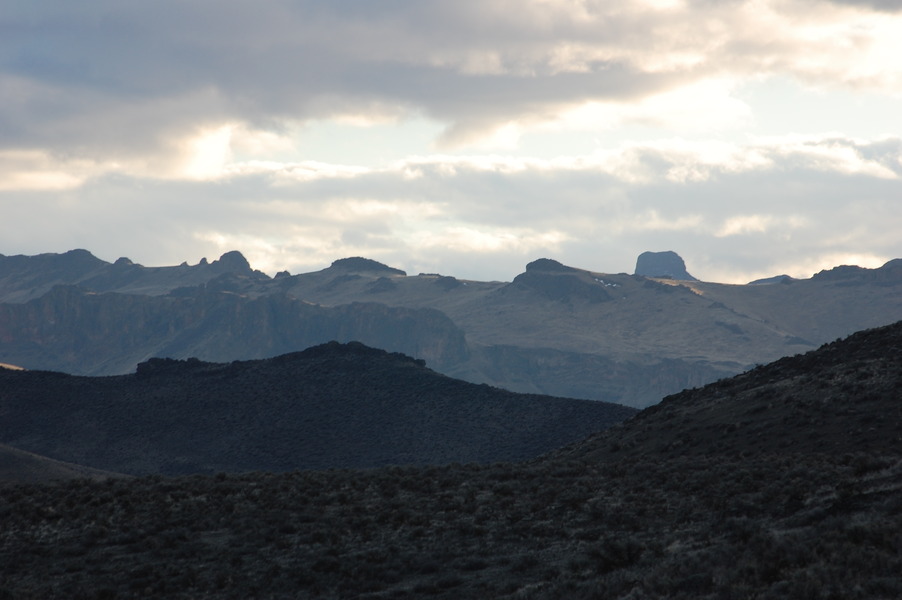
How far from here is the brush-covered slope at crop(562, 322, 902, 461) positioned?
55219mm

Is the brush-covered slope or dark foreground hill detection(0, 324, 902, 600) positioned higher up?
the brush-covered slope

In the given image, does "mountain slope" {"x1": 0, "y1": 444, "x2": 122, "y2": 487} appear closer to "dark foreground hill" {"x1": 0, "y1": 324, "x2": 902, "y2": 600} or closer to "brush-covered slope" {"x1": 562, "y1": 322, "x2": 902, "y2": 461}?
"dark foreground hill" {"x1": 0, "y1": 324, "x2": 902, "y2": 600}

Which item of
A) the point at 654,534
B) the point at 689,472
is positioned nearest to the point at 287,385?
the point at 689,472

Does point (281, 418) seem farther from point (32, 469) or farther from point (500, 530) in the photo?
point (500, 530)

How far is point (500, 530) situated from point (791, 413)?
2869cm

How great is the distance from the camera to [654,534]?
34.6 meters

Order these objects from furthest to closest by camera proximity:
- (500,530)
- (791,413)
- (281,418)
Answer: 1. (281,418)
2. (791,413)
3. (500,530)

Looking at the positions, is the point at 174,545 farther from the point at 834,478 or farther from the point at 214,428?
the point at 214,428

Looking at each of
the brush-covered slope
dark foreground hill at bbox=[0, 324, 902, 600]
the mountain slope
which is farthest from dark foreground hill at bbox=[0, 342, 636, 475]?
dark foreground hill at bbox=[0, 324, 902, 600]

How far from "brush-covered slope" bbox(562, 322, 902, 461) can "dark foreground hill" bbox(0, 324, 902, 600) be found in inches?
15.4

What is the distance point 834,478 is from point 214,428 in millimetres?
111225

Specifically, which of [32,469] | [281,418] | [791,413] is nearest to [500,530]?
[791,413]

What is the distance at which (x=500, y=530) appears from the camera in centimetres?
3891

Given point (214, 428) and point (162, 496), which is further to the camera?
point (214, 428)
